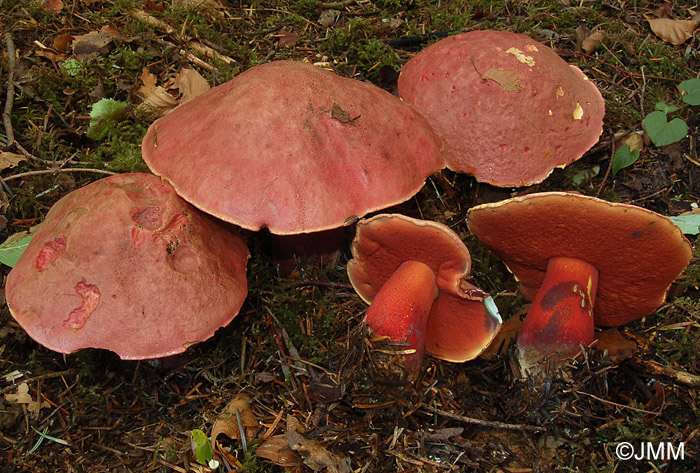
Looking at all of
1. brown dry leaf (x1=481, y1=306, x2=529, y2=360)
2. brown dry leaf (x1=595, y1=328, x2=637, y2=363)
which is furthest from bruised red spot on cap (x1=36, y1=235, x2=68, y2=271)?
brown dry leaf (x1=595, y1=328, x2=637, y2=363)

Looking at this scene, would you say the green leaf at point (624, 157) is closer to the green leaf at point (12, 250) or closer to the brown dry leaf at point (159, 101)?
the brown dry leaf at point (159, 101)

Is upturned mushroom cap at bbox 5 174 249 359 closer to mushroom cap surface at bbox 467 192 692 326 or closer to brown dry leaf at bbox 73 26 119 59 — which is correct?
mushroom cap surface at bbox 467 192 692 326

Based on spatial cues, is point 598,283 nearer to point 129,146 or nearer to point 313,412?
point 313,412

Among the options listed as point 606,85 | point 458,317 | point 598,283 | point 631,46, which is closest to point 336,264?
point 458,317

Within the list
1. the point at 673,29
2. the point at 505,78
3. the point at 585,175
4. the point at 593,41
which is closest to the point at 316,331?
the point at 505,78

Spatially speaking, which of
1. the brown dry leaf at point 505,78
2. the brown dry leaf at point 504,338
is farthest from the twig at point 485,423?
the brown dry leaf at point 505,78

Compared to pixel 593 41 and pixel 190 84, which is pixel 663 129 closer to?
pixel 593 41
